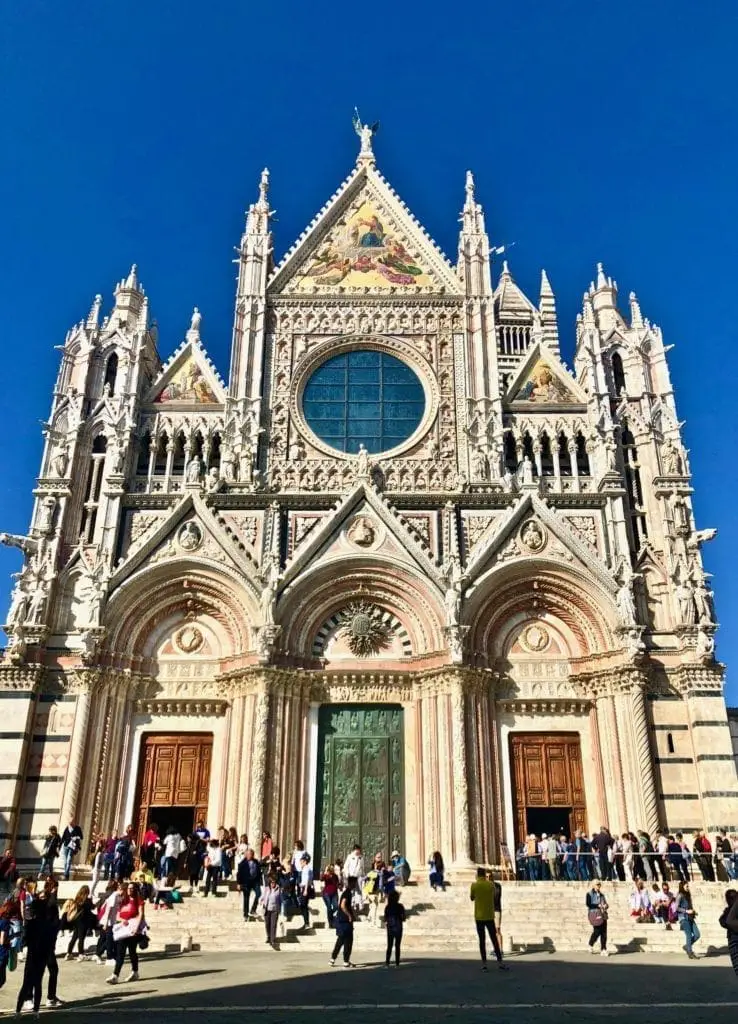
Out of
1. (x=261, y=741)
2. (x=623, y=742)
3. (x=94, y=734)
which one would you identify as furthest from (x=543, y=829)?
(x=94, y=734)

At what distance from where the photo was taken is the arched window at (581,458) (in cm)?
2441

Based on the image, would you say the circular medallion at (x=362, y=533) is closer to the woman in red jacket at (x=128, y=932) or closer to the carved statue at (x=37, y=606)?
the carved statue at (x=37, y=606)

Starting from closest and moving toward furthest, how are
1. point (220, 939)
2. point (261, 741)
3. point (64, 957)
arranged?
point (64, 957), point (220, 939), point (261, 741)

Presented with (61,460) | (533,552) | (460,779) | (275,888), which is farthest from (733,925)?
(61,460)

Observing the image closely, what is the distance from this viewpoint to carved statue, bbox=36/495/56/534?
2278cm

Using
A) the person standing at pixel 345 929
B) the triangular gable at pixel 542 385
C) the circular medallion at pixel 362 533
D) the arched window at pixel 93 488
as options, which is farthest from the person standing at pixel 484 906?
the triangular gable at pixel 542 385

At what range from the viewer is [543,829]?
20.6m

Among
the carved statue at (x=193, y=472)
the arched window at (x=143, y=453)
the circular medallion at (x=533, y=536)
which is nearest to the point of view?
the circular medallion at (x=533, y=536)

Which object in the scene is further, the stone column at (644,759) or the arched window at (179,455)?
the arched window at (179,455)

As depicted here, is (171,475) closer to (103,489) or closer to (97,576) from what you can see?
(103,489)

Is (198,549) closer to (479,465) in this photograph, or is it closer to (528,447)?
(479,465)

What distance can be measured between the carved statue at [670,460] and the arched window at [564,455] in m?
2.52

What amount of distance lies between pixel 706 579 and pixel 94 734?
15.5 m

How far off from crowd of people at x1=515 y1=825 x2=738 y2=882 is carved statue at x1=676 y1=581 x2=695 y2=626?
4965mm
